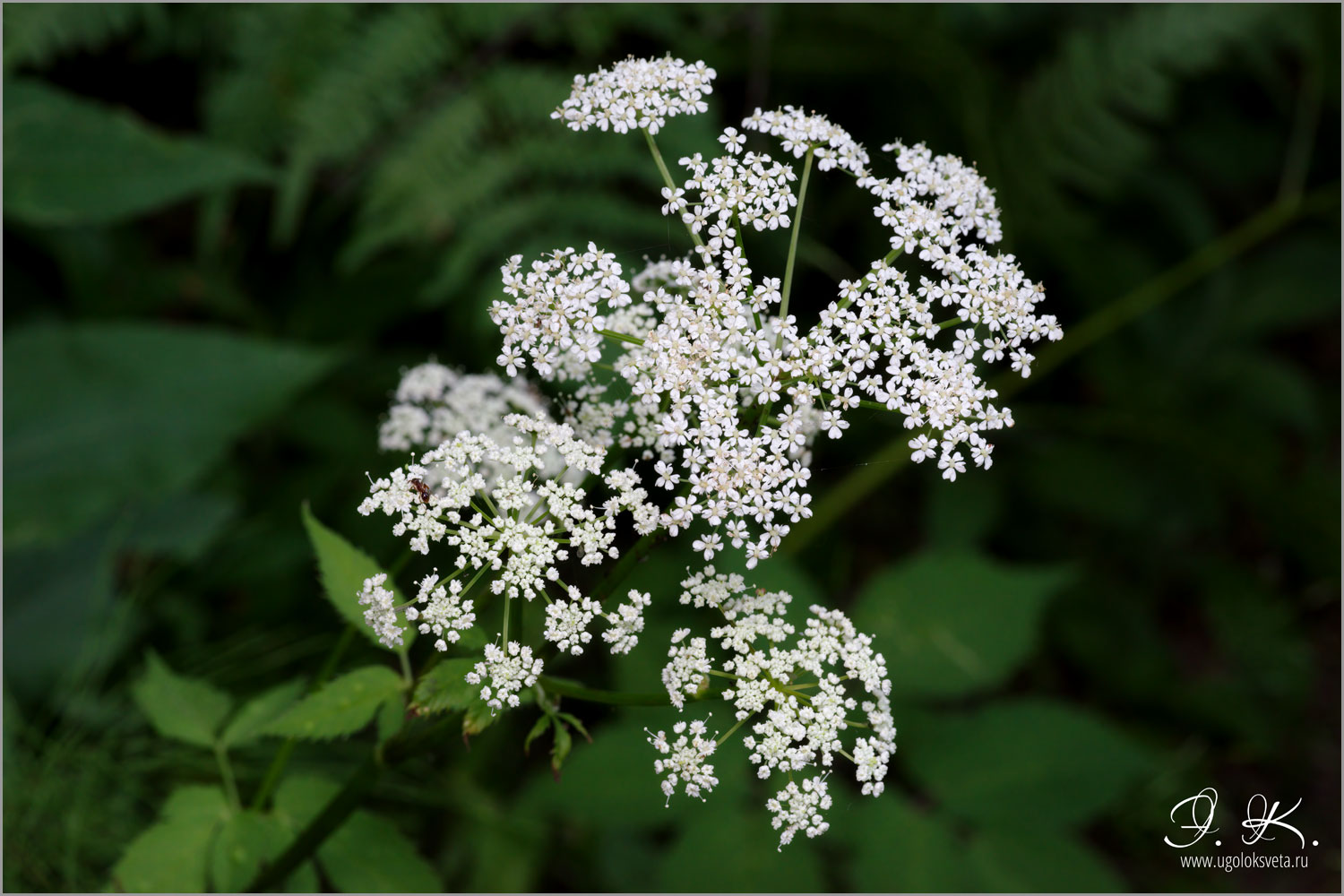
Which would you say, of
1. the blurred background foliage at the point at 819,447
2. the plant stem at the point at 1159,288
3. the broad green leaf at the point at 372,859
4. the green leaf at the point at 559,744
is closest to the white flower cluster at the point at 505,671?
the green leaf at the point at 559,744

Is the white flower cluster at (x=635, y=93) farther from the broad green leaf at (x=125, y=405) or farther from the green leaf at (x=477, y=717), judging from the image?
the broad green leaf at (x=125, y=405)


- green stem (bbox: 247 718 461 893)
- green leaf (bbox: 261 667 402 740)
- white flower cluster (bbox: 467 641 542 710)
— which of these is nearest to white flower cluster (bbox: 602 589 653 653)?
white flower cluster (bbox: 467 641 542 710)

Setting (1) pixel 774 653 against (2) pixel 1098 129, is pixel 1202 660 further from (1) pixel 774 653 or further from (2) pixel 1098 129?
(1) pixel 774 653

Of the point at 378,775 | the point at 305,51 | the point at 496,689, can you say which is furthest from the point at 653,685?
the point at 305,51

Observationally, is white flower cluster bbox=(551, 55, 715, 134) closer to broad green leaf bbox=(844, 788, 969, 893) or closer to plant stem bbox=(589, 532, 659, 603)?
plant stem bbox=(589, 532, 659, 603)

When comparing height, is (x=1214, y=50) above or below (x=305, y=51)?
above

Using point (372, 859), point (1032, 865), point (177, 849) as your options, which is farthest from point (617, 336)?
point (1032, 865)
